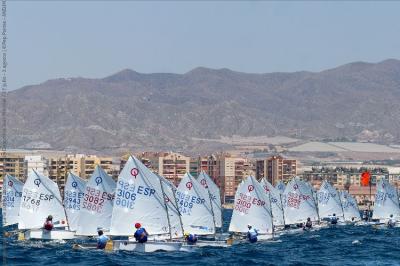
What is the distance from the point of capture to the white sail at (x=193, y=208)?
88812mm

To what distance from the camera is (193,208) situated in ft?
293

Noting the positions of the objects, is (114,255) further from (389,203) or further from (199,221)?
(389,203)

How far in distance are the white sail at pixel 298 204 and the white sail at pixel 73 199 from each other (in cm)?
3480

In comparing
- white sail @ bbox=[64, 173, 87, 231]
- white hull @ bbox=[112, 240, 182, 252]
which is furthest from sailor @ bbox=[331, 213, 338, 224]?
white hull @ bbox=[112, 240, 182, 252]

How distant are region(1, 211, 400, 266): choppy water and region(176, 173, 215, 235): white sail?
3339 mm

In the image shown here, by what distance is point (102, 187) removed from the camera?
280 ft

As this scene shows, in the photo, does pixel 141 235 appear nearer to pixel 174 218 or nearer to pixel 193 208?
pixel 174 218

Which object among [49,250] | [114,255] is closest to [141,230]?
[114,255]

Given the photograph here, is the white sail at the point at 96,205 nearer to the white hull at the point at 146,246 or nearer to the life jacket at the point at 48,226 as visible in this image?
the life jacket at the point at 48,226

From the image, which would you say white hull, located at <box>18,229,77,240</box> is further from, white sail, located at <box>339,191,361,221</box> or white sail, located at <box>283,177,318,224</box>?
white sail, located at <box>339,191,361,221</box>

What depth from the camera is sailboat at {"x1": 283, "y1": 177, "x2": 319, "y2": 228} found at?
424ft

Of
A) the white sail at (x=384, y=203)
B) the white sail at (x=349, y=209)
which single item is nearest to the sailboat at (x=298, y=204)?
the white sail at (x=384, y=203)

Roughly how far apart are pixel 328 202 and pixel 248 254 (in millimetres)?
73861

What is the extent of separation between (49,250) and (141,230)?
9325 mm
